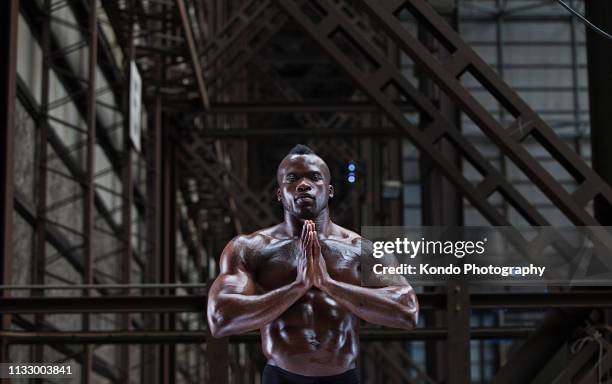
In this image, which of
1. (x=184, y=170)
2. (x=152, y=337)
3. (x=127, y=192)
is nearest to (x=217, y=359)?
(x=152, y=337)

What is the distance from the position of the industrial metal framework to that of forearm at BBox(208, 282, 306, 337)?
1481 mm

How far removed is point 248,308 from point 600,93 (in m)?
5.20

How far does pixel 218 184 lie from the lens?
25.2m

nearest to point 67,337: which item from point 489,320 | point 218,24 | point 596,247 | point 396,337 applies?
point 396,337

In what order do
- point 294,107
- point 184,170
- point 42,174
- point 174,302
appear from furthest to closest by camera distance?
point 184,170 < point 294,107 < point 42,174 < point 174,302

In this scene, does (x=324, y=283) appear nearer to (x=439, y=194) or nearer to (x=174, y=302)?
(x=174, y=302)

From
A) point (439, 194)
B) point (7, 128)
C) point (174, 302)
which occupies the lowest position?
point (174, 302)

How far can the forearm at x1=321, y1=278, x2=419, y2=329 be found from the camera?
558 centimetres

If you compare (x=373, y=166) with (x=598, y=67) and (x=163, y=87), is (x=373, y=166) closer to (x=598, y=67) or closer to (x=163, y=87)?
(x=163, y=87)

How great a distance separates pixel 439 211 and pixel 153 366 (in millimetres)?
6096

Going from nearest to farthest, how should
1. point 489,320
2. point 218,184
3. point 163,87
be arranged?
point 163,87 → point 218,184 → point 489,320

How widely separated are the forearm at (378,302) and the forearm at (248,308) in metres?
0.18

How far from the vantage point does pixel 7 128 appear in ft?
43.8

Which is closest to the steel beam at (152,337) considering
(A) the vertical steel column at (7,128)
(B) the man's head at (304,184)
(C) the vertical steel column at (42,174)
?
(B) the man's head at (304,184)
